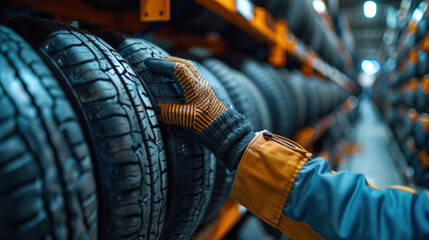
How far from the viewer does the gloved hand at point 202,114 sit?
0.70 m

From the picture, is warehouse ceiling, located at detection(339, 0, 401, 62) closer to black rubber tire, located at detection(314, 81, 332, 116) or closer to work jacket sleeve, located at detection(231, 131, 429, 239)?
black rubber tire, located at detection(314, 81, 332, 116)

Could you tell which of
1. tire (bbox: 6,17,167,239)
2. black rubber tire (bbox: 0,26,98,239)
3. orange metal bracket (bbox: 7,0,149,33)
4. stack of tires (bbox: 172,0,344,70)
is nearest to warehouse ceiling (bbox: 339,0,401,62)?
stack of tires (bbox: 172,0,344,70)

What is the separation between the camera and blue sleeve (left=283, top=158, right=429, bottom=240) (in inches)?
24.5

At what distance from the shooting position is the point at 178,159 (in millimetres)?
714

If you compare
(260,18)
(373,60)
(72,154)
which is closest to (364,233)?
(72,154)

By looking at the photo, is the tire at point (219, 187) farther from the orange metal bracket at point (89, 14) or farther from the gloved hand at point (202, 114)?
the orange metal bracket at point (89, 14)

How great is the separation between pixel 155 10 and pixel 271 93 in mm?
930

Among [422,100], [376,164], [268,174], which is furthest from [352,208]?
[376,164]

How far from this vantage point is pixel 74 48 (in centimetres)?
55

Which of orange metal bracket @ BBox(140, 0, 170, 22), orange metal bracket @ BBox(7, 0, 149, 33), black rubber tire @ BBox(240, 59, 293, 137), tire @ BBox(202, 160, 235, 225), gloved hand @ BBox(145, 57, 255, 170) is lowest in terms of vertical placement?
tire @ BBox(202, 160, 235, 225)

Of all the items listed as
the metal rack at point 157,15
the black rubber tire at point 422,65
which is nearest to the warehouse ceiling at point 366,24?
the black rubber tire at point 422,65

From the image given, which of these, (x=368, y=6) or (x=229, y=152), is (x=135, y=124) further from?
(x=368, y=6)

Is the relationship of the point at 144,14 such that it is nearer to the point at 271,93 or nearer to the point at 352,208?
the point at 352,208

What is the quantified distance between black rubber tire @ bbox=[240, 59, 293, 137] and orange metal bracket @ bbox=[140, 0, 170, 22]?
2.85 ft
